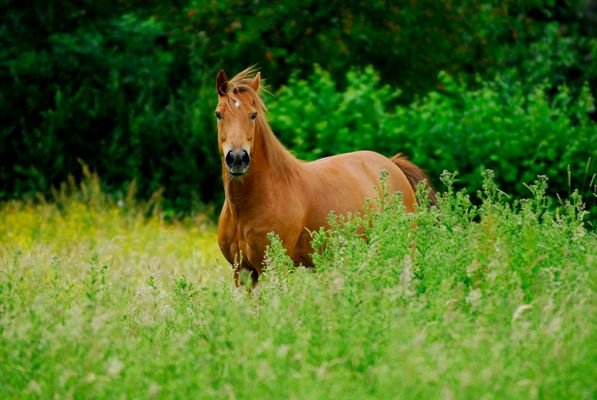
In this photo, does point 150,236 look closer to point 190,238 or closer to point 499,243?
point 190,238

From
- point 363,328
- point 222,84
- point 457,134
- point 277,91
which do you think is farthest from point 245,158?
point 277,91

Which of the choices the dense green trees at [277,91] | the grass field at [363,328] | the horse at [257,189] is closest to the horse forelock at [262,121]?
the horse at [257,189]

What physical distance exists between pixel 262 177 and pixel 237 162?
471 mm

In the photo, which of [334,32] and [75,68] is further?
[334,32]

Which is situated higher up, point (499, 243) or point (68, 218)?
point (499, 243)

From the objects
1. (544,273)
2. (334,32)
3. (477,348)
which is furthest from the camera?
(334,32)

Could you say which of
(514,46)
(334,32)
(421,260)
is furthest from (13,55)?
(421,260)

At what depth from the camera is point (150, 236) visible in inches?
466

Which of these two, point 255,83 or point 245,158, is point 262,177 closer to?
point 245,158

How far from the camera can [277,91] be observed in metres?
16.7

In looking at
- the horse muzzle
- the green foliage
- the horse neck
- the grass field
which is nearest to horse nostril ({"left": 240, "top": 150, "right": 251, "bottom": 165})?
the horse muzzle

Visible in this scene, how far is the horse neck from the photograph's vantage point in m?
7.59

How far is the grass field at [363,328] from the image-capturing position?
4.57 m

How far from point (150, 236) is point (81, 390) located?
713 centimetres
